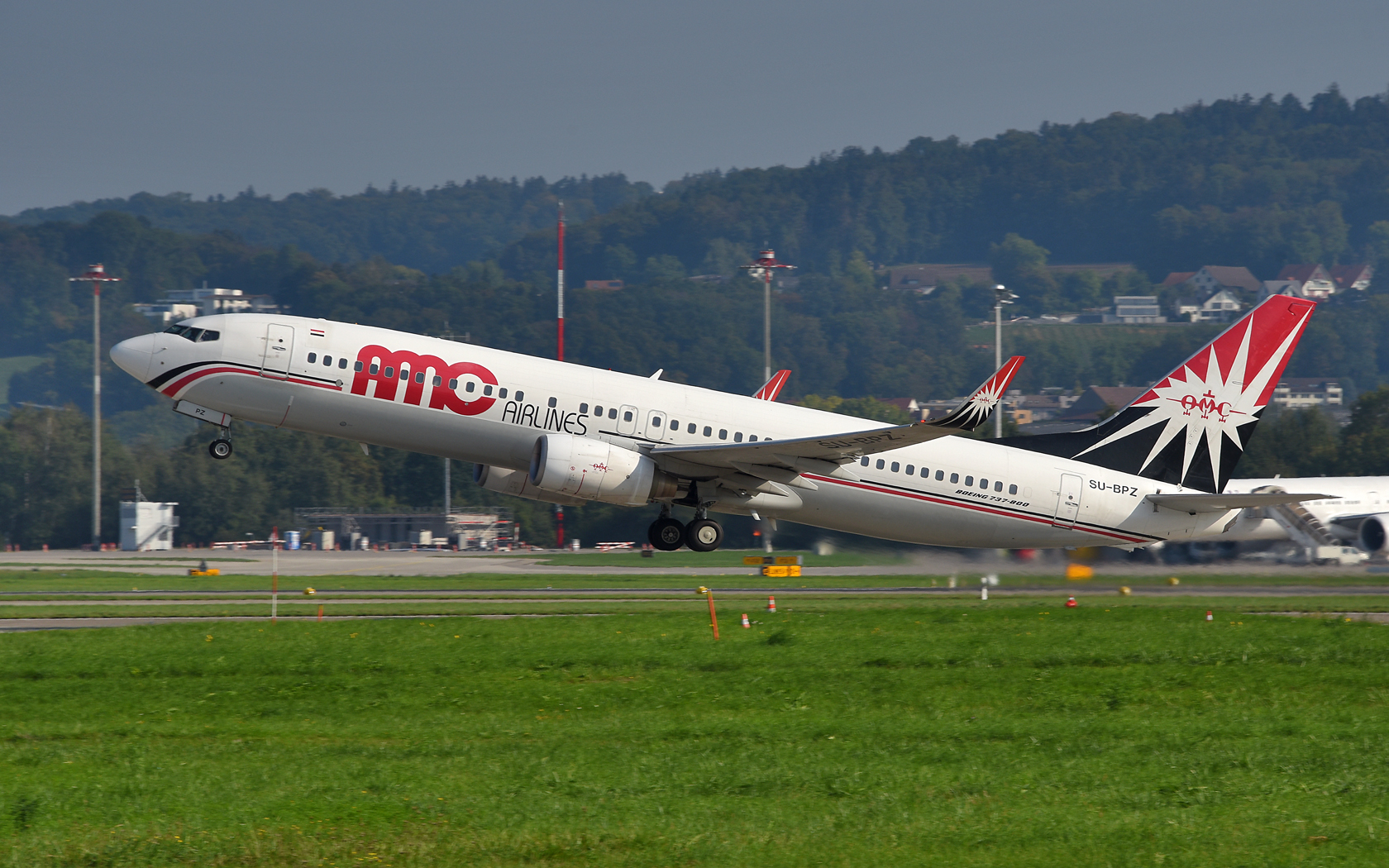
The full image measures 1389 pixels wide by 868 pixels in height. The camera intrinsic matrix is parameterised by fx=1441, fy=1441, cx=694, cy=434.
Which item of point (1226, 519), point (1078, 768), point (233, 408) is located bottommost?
point (1078, 768)

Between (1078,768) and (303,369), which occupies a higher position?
(303,369)

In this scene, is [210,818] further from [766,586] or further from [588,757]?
[766,586]

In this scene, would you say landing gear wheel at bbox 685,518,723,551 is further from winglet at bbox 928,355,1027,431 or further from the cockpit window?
the cockpit window

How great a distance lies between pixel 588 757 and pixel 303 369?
17.2 meters

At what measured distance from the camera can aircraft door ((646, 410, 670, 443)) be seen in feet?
109

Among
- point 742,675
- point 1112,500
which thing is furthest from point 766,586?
→ point 742,675

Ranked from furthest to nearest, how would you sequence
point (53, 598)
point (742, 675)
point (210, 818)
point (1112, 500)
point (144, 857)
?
point (53, 598), point (1112, 500), point (742, 675), point (210, 818), point (144, 857)

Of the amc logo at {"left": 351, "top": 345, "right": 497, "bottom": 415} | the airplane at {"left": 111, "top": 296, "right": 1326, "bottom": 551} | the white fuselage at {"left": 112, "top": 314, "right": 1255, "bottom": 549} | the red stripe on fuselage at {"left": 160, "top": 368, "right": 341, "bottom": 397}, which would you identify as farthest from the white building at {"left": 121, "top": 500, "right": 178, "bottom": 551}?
the amc logo at {"left": 351, "top": 345, "right": 497, "bottom": 415}

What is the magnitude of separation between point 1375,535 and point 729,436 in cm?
3444

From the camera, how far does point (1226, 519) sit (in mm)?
38031

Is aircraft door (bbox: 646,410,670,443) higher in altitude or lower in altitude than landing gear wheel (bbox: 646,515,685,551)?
higher

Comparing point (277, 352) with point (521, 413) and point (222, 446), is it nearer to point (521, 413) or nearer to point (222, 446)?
point (222, 446)

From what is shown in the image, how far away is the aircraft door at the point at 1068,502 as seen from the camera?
121 ft

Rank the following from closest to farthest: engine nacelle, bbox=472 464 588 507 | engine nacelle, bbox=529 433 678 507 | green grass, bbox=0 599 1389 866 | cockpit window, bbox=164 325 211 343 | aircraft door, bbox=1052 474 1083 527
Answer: green grass, bbox=0 599 1389 866, engine nacelle, bbox=529 433 678 507, cockpit window, bbox=164 325 211 343, engine nacelle, bbox=472 464 588 507, aircraft door, bbox=1052 474 1083 527
